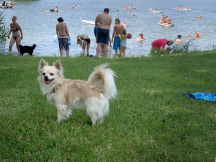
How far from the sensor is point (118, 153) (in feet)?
12.1

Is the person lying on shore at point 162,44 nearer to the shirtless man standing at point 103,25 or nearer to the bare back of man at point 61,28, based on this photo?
the shirtless man standing at point 103,25

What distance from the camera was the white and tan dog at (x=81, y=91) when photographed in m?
4.46

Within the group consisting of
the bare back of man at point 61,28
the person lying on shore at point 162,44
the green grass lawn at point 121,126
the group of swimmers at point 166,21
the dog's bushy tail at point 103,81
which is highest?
the dog's bushy tail at point 103,81

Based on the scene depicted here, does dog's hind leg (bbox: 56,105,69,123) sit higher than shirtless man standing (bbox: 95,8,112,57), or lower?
lower

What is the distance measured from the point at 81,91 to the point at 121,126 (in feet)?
2.75

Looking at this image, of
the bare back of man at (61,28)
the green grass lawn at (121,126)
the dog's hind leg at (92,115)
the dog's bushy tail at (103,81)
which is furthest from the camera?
the bare back of man at (61,28)

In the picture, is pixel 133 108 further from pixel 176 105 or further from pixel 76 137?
pixel 76 137

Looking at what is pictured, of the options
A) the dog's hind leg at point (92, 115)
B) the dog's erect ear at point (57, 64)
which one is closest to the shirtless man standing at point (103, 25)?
the dog's erect ear at point (57, 64)

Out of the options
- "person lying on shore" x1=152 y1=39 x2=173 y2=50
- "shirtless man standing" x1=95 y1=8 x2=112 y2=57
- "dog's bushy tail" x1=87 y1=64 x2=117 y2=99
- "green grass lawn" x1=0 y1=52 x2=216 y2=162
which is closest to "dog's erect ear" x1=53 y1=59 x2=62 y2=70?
"dog's bushy tail" x1=87 y1=64 x2=117 y2=99

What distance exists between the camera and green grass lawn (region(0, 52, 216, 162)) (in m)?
3.63

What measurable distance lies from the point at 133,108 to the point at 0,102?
253cm

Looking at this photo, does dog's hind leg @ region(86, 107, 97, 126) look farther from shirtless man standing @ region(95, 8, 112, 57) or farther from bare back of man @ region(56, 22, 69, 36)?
bare back of man @ region(56, 22, 69, 36)

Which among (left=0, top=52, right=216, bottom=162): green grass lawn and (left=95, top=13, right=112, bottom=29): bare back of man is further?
(left=95, top=13, right=112, bottom=29): bare back of man

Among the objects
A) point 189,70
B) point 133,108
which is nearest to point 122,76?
point 189,70
